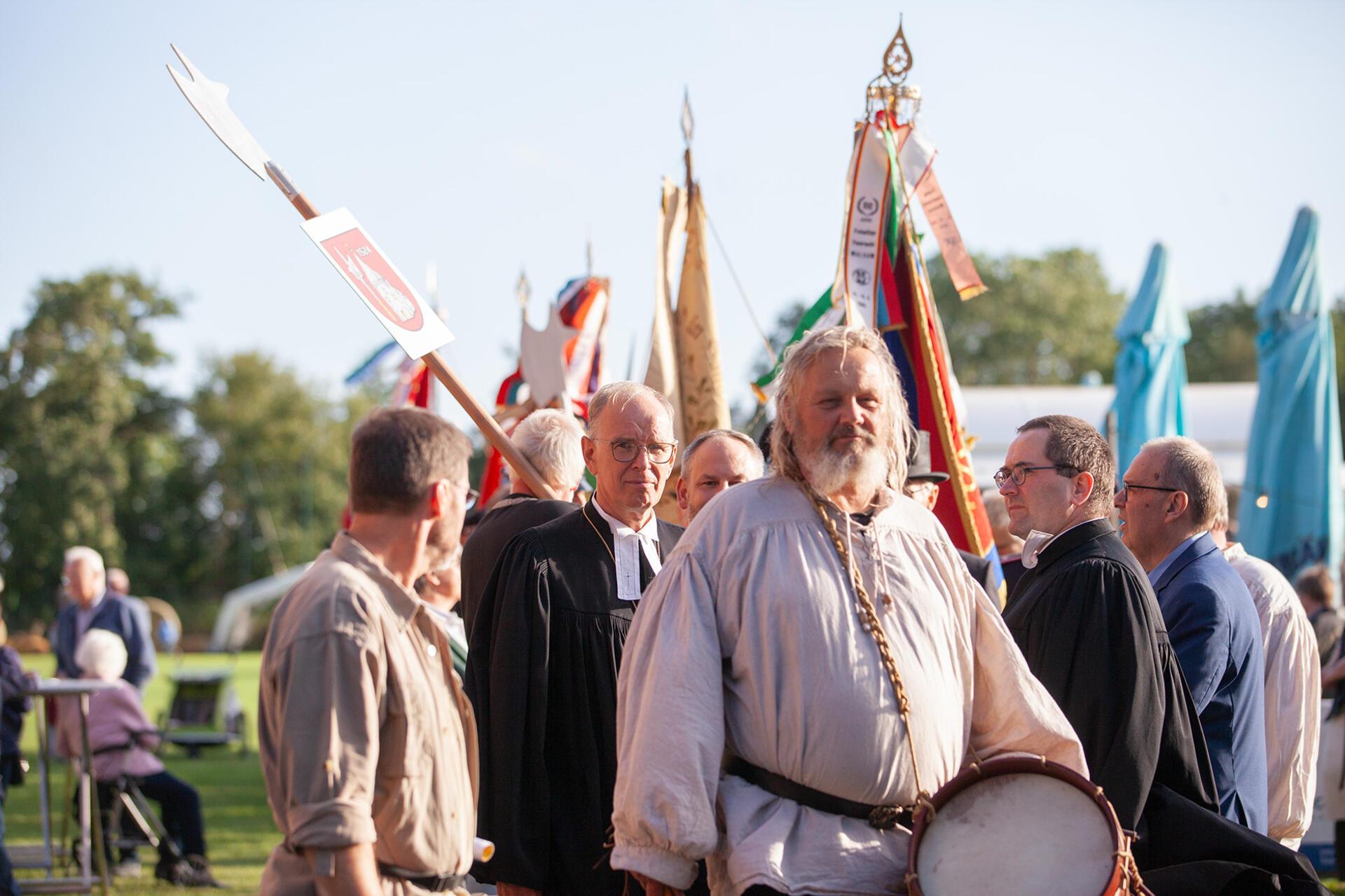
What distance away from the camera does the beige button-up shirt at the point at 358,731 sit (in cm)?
242

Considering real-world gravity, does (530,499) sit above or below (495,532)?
above

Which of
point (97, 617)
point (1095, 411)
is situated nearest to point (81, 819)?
point (97, 617)

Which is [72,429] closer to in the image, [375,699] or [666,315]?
[666,315]

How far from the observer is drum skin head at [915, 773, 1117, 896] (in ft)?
9.18

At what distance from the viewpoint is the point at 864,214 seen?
5.83 m

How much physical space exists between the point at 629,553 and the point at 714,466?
61 centimetres

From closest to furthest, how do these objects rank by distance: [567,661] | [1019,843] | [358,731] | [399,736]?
1. [358,731]
2. [399,736]
3. [1019,843]
4. [567,661]

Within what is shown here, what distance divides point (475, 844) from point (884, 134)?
3906 mm

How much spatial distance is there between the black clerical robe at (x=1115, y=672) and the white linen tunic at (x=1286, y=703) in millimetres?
1138

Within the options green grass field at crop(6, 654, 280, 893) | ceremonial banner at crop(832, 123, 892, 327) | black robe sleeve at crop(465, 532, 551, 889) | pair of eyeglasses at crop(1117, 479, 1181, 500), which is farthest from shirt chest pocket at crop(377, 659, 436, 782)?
green grass field at crop(6, 654, 280, 893)

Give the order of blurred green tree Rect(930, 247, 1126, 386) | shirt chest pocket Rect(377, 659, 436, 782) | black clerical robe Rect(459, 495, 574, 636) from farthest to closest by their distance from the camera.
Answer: blurred green tree Rect(930, 247, 1126, 386) < black clerical robe Rect(459, 495, 574, 636) < shirt chest pocket Rect(377, 659, 436, 782)

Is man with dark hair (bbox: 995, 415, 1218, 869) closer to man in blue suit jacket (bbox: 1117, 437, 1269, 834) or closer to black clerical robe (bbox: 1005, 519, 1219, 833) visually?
black clerical robe (bbox: 1005, 519, 1219, 833)

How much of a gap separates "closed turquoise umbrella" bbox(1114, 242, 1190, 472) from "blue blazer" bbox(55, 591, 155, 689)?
294 inches

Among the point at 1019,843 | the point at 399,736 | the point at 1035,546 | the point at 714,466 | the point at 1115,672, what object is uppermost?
the point at 714,466
